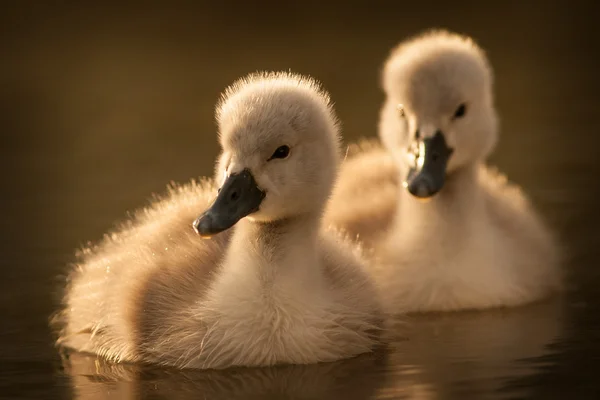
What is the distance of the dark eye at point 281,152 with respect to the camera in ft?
24.7

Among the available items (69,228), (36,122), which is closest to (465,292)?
(69,228)

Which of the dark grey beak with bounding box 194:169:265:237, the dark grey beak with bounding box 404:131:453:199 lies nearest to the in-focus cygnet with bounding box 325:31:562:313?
the dark grey beak with bounding box 404:131:453:199

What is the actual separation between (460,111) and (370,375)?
227cm

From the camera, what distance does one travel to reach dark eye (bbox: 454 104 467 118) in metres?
9.16

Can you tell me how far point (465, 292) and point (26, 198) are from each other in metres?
4.08

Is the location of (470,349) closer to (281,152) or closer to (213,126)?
(281,152)

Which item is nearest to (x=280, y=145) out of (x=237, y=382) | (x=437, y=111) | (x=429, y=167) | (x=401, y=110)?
(x=237, y=382)

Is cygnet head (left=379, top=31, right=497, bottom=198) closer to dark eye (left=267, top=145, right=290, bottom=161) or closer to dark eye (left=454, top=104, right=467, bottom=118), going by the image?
dark eye (left=454, top=104, right=467, bottom=118)

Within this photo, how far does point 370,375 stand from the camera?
7.40 m

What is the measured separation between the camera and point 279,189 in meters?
7.47

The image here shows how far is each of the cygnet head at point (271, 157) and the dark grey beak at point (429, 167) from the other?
1184 millimetres

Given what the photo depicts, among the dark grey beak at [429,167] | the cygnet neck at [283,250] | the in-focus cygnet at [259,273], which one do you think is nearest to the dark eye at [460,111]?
the dark grey beak at [429,167]

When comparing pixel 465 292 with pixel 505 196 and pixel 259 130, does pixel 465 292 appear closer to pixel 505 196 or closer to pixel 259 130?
pixel 505 196

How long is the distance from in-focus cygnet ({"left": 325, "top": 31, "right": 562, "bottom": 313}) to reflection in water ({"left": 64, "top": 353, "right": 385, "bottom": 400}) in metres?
1.35
